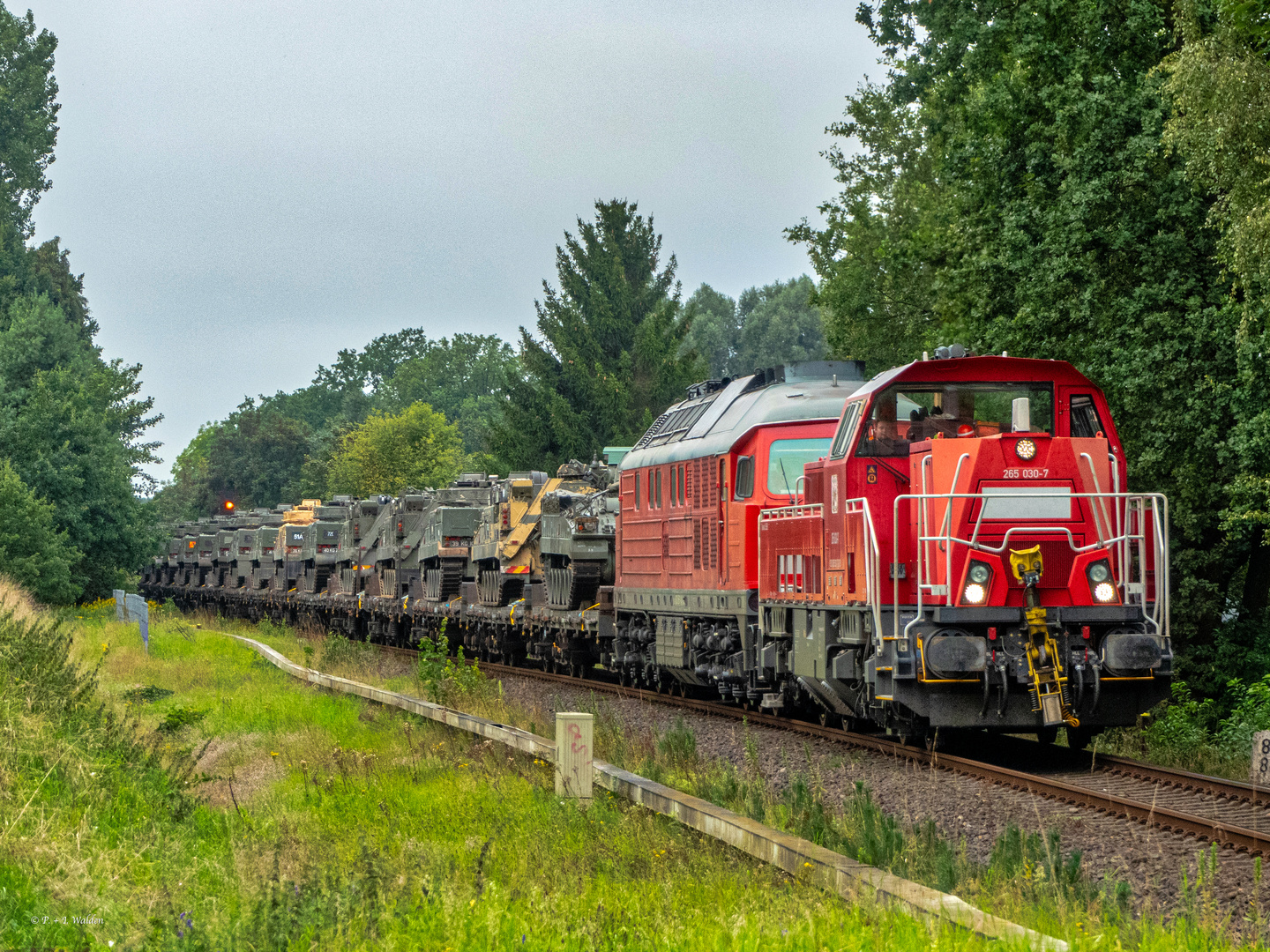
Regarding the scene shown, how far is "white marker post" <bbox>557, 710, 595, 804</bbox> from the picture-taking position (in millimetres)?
10172

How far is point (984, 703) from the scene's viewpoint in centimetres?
1202

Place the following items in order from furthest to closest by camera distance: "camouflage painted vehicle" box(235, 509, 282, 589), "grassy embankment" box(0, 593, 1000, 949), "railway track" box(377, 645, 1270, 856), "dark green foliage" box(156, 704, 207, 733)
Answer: "camouflage painted vehicle" box(235, 509, 282, 589) → "dark green foliage" box(156, 704, 207, 733) → "railway track" box(377, 645, 1270, 856) → "grassy embankment" box(0, 593, 1000, 949)

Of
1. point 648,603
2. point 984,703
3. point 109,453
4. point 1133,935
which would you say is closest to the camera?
point 1133,935

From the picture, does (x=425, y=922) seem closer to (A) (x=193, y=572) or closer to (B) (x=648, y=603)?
(B) (x=648, y=603)

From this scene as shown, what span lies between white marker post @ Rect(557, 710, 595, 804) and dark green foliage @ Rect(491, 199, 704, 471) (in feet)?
161

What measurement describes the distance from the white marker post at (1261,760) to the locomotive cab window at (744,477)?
6.15 meters

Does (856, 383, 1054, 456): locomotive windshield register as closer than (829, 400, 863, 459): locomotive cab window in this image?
Yes

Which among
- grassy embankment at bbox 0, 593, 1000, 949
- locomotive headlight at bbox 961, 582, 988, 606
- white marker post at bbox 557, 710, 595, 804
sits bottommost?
grassy embankment at bbox 0, 593, 1000, 949

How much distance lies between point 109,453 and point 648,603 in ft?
96.5

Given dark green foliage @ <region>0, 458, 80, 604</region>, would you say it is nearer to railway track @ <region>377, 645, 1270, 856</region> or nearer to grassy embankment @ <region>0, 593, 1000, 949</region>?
grassy embankment @ <region>0, 593, 1000, 949</region>

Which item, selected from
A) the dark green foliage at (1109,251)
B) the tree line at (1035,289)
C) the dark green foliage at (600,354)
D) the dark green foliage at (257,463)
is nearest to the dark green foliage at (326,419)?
the dark green foliage at (257,463)

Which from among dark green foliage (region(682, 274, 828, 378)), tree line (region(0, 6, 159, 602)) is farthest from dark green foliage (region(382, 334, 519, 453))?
tree line (region(0, 6, 159, 602))

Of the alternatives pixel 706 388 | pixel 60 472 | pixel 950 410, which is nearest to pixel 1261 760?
pixel 950 410

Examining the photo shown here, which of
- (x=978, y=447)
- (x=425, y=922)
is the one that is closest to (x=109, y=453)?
(x=978, y=447)
